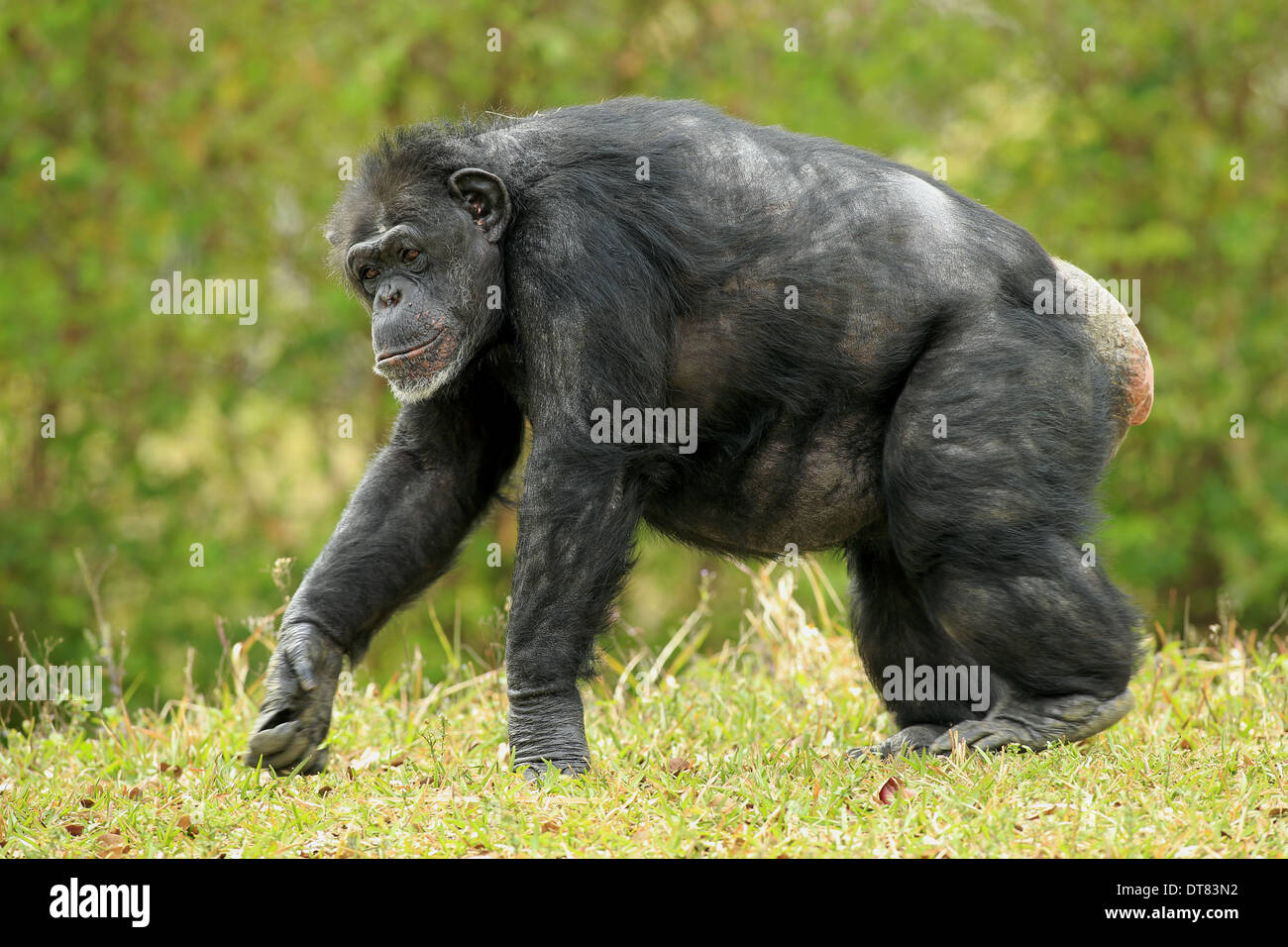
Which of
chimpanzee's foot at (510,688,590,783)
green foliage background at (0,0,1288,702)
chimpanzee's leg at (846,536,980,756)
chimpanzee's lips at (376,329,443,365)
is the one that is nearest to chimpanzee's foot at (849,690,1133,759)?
chimpanzee's leg at (846,536,980,756)

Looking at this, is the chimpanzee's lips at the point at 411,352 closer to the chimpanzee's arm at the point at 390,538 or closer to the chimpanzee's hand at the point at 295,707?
the chimpanzee's arm at the point at 390,538

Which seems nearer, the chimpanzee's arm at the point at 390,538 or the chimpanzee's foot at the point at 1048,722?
the chimpanzee's foot at the point at 1048,722

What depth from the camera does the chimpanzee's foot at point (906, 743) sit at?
5129 millimetres

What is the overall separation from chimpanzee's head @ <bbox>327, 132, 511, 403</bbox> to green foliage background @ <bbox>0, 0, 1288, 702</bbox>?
7033mm

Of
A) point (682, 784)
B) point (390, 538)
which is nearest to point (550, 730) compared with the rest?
point (682, 784)

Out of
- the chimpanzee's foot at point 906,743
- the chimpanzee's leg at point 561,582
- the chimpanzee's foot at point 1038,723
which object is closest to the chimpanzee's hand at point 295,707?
the chimpanzee's leg at point 561,582

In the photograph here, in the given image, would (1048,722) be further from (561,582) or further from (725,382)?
(561,582)

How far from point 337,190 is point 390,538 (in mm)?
7816

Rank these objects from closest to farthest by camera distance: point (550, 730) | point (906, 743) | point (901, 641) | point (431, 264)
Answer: point (550, 730) → point (431, 264) → point (906, 743) → point (901, 641)

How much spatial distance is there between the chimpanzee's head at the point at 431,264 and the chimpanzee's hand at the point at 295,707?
3.08 feet

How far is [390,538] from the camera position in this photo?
526 cm

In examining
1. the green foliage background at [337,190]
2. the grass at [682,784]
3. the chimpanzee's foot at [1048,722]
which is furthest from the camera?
the green foliage background at [337,190]

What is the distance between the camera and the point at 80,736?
228 inches
